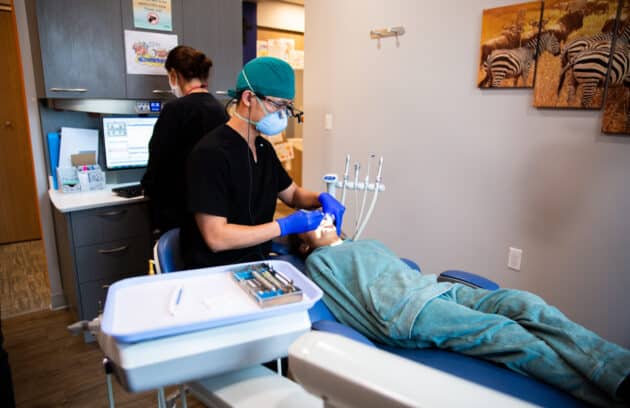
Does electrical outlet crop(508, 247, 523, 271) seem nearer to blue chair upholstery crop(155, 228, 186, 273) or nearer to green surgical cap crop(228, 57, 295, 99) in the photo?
green surgical cap crop(228, 57, 295, 99)

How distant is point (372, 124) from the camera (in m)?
2.99

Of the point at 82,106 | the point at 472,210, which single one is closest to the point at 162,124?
the point at 82,106

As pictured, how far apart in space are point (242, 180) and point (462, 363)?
89 cm

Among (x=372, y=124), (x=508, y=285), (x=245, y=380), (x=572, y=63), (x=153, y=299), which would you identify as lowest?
(x=508, y=285)

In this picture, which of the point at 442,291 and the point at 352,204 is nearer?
the point at 442,291

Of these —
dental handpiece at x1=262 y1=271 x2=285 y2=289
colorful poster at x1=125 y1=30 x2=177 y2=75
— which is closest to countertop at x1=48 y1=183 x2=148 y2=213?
colorful poster at x1=125 y1=30 x2=177 y2=75

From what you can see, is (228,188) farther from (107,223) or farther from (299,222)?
(107,223)

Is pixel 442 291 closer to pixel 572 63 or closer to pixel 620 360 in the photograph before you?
pixel 620 360

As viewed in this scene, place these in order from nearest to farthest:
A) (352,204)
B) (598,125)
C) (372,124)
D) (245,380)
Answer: (245,380) → (598,125) → (372,124) → (352,204)

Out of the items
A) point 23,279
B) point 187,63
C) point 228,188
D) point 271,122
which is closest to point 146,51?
point 187,63

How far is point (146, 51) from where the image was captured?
2480mm

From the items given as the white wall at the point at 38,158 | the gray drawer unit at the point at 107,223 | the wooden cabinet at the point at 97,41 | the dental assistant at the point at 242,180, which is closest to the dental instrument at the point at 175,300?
the dental assistant at the point at 242,180

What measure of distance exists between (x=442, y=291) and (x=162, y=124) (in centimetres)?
149

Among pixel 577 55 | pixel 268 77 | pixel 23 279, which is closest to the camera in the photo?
pixel 268 77
